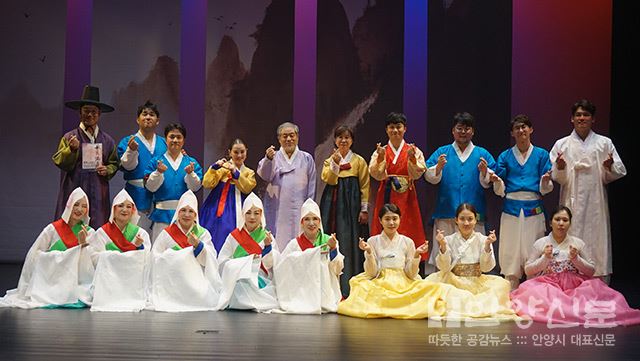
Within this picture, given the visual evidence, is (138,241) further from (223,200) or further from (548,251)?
(548,251)

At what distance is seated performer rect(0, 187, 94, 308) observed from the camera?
5.06 metres

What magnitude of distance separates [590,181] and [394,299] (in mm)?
2079

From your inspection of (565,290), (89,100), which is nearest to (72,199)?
(89,100)

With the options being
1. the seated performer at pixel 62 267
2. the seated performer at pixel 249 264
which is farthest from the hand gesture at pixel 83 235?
the seated performer at pixel 249 264

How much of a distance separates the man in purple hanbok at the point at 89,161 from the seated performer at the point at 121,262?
61 centimetres

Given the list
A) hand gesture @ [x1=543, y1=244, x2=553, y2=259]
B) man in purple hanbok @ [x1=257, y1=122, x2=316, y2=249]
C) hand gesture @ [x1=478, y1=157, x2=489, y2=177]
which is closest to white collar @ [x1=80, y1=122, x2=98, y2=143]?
man in purple hanbok @ [x1=257, y1=122, x2=316, y2=249]

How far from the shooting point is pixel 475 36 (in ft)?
23.6

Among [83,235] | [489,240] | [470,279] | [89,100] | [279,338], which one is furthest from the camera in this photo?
[89,100]

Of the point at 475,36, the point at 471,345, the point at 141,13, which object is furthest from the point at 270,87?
the point at 471,345

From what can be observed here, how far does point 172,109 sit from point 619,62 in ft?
15.8

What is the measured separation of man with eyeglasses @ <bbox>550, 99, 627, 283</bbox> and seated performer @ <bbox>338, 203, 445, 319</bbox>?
1.48 m

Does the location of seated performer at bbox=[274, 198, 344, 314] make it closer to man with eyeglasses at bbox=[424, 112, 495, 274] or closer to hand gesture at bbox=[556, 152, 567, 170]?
man with eyeglasses at bbox=[424, 112, 495, 274]

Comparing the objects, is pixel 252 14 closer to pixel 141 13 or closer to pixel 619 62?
pixel 141 13

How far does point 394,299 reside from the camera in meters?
4.82
